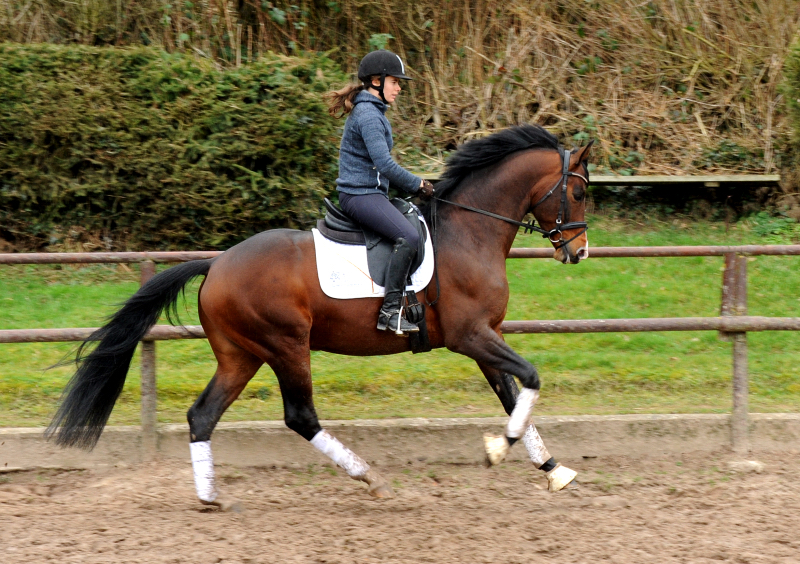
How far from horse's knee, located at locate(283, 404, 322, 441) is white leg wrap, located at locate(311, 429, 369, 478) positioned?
50mm

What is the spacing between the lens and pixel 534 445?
4723mm

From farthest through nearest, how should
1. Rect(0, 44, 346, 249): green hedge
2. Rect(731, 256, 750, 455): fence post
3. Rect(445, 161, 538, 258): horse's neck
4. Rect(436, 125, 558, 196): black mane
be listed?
1. Rect(0, 44, 346, 249): green hedge
2. Rect(731, 256, 750, 455): fence post
3. Rect(436, 125, 558, 196): black mane
4. Rect(445, 161, 538, 258): horse's neck

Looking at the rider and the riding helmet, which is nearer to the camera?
the rider

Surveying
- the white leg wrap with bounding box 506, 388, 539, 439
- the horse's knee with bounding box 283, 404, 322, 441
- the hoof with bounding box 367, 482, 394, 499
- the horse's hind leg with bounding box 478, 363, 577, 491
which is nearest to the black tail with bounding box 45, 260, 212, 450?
the horse's knee with bounding box 283, 404, 322, 441

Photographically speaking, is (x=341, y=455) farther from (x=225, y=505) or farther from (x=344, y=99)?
(x=344, y=99)

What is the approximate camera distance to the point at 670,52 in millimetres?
10438

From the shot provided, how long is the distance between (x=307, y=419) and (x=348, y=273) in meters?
0.87

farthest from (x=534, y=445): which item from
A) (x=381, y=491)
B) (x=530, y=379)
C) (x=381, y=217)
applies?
(x=381, y=217)

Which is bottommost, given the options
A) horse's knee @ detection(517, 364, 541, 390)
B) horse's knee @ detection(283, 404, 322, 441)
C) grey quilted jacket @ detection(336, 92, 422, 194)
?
horse's knee @ detection(283, 404, 322, 441)

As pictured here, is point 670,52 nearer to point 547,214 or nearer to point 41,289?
point 547,214

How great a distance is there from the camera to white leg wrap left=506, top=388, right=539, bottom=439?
14.8ft

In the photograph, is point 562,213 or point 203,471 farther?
point 562,213

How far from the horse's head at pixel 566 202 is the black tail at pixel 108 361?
6.67ft

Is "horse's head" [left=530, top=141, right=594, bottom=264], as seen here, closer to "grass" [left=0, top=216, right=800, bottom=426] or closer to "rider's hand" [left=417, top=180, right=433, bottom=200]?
"rider's hand" [left=417, top=180, right=433, bottom=200]
